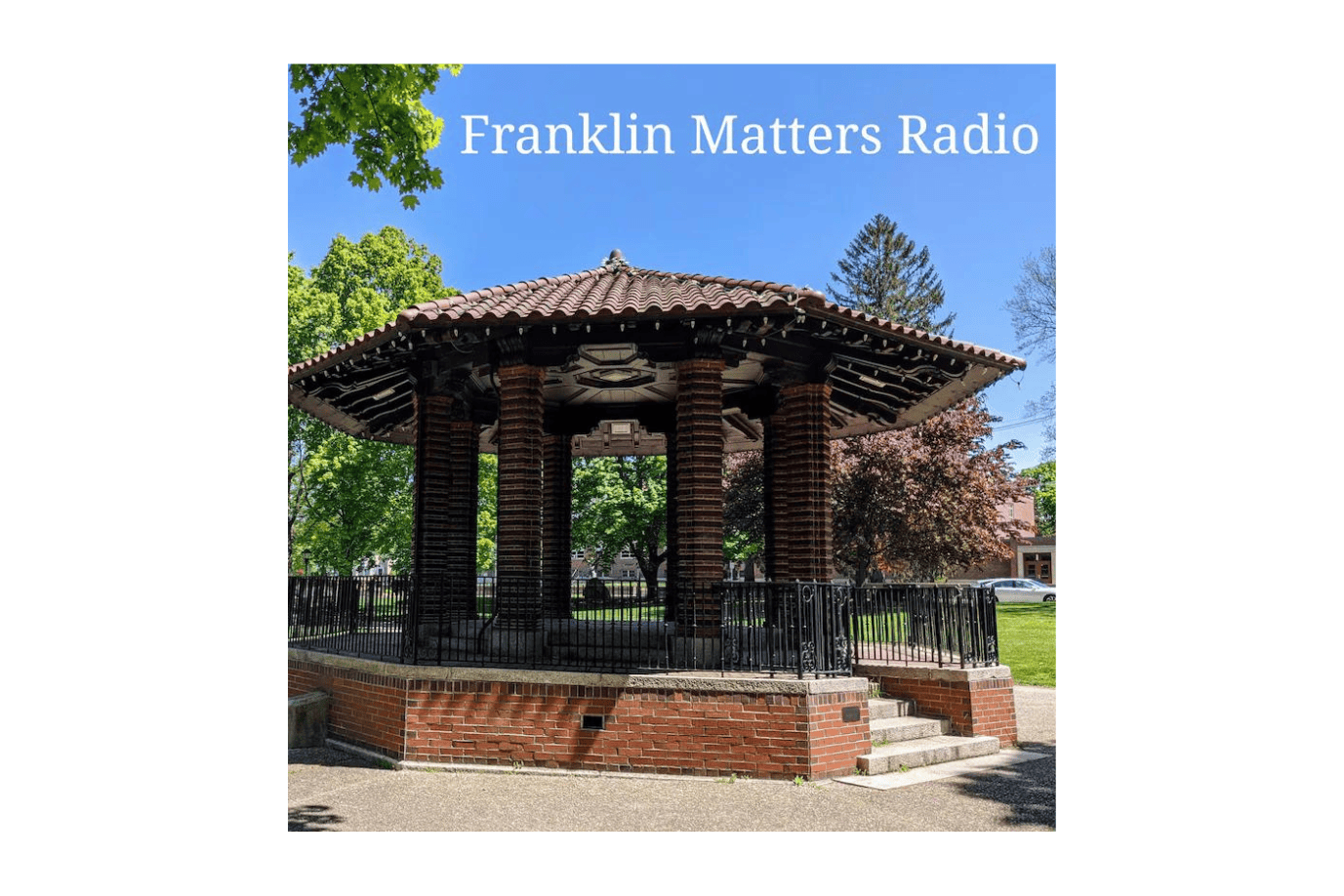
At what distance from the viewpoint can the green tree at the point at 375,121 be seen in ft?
20.9

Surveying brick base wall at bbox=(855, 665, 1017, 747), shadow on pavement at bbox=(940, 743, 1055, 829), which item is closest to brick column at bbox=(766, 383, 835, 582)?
brick base wall at bbox=(855, 665, 1017, 747)

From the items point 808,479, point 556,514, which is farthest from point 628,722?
point 556,514

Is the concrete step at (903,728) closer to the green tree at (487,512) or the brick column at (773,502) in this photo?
the brick column at (773,502)

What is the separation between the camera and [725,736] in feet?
24.7

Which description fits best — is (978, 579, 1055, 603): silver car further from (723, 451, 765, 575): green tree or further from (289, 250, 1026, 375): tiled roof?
(289, 250, 1026, 375): tiled roof

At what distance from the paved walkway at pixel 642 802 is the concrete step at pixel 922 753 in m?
0.39

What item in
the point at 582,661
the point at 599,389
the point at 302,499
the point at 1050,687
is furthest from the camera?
the point at 302,499

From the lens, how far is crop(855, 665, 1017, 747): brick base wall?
8.88 meters

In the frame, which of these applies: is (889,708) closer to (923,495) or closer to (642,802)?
(642,802)

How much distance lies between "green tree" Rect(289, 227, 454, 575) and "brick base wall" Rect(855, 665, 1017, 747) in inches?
560

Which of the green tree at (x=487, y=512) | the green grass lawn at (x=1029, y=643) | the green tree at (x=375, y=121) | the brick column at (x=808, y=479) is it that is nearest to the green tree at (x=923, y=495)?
the green grass lawn at (x=1029, y=643)

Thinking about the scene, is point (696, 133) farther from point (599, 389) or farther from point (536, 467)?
point (599, 389)

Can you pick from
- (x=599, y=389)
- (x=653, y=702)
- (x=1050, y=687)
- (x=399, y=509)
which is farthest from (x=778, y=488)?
(x=399, y=509)

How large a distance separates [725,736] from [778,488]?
3.55 m
